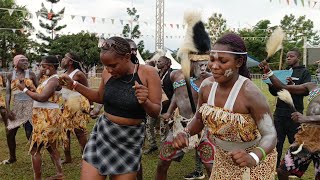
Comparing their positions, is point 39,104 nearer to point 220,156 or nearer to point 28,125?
point 28,125

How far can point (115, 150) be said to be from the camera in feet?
11.0

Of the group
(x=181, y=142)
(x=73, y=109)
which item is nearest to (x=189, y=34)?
(x=181, y=142)

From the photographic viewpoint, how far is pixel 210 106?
2.95 m

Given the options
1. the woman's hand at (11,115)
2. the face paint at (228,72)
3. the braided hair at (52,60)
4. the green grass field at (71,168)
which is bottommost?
the green grass field at (71,168)

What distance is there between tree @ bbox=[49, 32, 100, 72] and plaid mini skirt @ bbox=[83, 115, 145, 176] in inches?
1458

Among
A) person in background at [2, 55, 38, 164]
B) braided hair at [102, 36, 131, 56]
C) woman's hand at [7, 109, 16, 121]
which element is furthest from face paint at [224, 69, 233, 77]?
woman's hand at [7, 109, 16, 121]

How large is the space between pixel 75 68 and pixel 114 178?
10.1ft

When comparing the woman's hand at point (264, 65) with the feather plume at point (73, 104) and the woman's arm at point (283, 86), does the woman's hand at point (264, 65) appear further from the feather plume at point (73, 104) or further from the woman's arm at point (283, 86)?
the feather plume at point (73, 104)

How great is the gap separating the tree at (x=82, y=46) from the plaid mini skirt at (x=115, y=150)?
37045 mm

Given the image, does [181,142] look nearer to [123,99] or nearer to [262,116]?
[262,116]

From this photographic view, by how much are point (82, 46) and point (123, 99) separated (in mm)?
38688

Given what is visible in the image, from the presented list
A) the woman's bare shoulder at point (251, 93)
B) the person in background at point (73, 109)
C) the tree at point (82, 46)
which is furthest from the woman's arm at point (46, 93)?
the tree at point (82, 46)

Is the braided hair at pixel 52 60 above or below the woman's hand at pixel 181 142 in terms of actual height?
above

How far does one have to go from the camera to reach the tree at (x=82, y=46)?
40094mm
